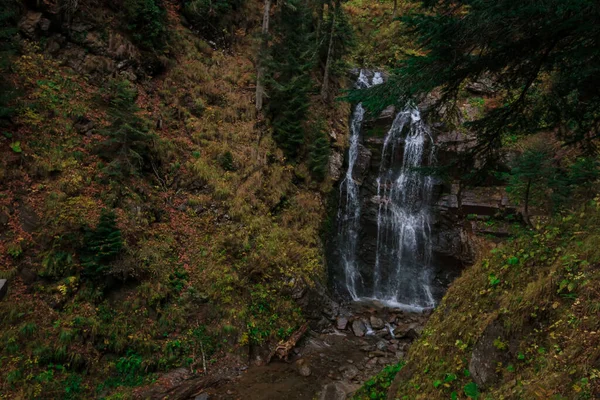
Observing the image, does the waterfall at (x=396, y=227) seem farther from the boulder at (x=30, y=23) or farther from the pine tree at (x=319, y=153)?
the boulder at (x=30, y=23)

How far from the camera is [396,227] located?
17.2 m

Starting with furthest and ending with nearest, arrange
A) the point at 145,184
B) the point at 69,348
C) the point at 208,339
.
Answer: the point at 145,184 → the point at 208,339 → the point at 69,348

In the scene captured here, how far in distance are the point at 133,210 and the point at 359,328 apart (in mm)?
9575

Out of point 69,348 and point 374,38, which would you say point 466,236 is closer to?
point 69,348

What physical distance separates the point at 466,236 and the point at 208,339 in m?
13.7

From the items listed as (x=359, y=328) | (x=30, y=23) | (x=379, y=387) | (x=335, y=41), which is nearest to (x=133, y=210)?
(x=30, y=23)

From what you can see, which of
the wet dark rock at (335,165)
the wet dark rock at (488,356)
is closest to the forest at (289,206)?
the wet dark rock at (488,356)

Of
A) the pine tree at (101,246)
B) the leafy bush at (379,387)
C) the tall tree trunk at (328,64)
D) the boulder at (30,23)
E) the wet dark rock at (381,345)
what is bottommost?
the wet dark rock at (381,345)

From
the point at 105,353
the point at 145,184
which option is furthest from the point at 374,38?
the point at 105,353

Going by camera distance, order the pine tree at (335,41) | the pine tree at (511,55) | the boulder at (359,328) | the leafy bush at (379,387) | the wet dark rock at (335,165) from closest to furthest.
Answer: the pine tree at (511,55)
the leafy bush at (379,387)
the boulder at (359,328)
the wet dark rock at (335,165)
the pine tree at (335,41)

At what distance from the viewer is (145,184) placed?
11742 millimetres

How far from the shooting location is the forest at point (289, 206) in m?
4.43

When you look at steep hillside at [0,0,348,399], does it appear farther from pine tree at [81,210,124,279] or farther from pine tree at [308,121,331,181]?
pine tree at [308,121,331,181]

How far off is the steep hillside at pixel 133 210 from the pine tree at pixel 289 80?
3.23 ft
